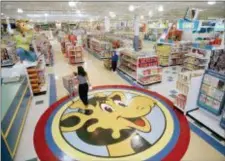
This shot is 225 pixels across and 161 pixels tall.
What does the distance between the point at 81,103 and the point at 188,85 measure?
332 cm

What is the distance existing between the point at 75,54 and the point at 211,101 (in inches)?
329

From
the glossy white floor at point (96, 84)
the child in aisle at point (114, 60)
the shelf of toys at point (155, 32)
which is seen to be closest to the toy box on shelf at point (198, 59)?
the glossy white floor at point (96, 84)

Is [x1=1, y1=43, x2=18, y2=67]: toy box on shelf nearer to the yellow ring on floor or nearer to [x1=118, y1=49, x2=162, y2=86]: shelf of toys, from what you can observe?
[x1=118, y1=49, x2=162, y2=86]: shelf of toys

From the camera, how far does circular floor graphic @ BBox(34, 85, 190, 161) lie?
3.52 m

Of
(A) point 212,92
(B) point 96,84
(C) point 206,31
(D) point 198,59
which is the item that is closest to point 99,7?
(B) point 96,84

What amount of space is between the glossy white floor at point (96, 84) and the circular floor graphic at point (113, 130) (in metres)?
0.17

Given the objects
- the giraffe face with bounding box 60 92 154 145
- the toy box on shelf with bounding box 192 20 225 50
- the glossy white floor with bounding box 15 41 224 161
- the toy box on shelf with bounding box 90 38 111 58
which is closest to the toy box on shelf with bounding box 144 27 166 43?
the toy box on shelf with bounding box 192 20 225 50

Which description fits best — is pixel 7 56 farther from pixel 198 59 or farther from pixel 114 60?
pixel 198 59

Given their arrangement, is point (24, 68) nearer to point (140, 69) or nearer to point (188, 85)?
point (140, 69)

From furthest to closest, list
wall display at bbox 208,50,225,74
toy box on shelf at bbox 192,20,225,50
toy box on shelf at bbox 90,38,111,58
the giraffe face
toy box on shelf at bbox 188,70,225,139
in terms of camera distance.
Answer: toy box on shelf at bbox 90,38,111,58, toy box on shelf at bbox 192,20,225,50, wall display at bbox 208,50,225,74, the giraffe face, toy box on shelf at bbox 188,70,225,139

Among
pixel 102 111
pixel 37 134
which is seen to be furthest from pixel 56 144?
pixel 102 111

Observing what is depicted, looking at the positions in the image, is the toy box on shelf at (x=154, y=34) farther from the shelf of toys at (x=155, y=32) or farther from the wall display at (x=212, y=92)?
the wall display at (x=212, y=92)

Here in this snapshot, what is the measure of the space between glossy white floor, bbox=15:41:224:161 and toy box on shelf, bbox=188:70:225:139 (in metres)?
0.56

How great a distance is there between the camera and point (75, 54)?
10711mm
